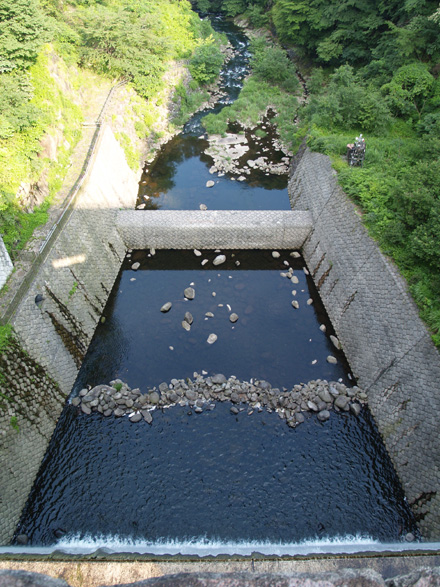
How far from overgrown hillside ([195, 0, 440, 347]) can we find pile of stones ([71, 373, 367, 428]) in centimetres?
504

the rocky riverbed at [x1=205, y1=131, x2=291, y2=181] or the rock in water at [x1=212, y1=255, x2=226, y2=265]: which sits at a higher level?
the rocky riverbed at [x1=205, y1=131, x2=291, y2=181]

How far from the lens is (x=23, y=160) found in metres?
18.5

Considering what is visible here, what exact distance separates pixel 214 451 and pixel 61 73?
1073 inches

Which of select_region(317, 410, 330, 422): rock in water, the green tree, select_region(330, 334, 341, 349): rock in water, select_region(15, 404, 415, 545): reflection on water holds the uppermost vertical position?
the green tree

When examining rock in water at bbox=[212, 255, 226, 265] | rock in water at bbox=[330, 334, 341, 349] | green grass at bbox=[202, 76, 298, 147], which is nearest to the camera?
rock in water at bbox=[330, 334, 341, 349]

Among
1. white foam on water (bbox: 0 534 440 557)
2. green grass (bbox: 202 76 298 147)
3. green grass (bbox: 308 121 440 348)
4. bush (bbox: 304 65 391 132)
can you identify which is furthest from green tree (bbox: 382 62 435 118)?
white foam on water (bbox: 0 534 440 557)

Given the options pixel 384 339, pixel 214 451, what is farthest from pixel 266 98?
pixel 214 451

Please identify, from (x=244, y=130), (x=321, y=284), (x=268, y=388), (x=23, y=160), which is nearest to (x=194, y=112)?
(x=244, y=130)

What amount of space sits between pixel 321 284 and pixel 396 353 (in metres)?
6.76

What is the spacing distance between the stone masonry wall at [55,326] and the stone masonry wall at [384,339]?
12.9 m

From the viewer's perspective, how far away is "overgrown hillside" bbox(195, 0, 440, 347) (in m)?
16.1

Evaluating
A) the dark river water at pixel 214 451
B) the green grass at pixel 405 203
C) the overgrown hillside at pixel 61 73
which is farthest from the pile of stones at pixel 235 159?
the dark river water at pixel 214 451

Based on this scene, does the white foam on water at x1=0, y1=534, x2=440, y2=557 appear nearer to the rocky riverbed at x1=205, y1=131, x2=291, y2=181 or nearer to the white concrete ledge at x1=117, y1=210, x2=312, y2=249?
the white concrete ledge at x1=117, y1=210, x2=312, y2=249

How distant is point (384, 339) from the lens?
52.2 feet
